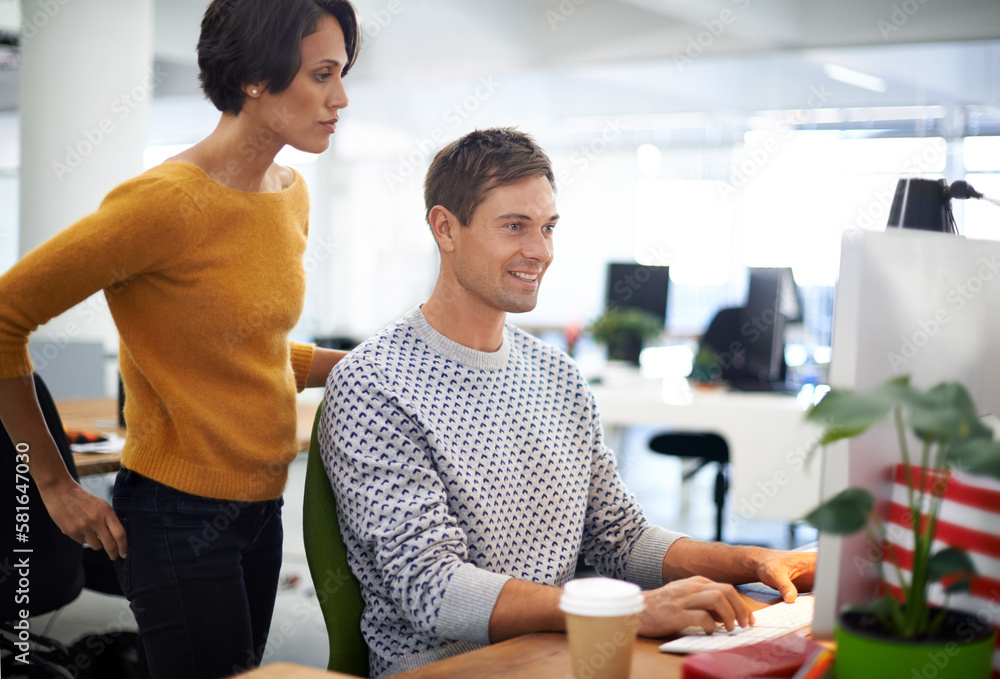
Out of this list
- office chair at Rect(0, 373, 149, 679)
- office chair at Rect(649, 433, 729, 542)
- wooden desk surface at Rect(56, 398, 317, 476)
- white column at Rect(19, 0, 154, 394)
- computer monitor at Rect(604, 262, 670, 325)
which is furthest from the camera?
computer monitor at Rect(604, 262, 670, 325)

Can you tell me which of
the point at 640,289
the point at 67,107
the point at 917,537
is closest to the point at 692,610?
the point at 917,537

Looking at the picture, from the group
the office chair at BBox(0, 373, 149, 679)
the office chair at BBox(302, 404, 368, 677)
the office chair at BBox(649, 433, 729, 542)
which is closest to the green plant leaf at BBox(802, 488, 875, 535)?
the office chair at BBox(302, 404, 368, 677)

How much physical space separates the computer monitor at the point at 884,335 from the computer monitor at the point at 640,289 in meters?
3.76

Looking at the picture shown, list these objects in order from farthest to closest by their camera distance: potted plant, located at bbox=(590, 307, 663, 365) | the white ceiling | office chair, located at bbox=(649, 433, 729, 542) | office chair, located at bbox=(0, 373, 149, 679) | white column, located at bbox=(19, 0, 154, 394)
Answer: the white ceiling
potted plant, located at bbox=(590, 307, 663, 365)
white column, located at bbox=(19, 0, 154, 394)
office chair, located at bbox=(649, 433, 729, 542)
office chair, located at bbox=(0, 373, 149, 679)

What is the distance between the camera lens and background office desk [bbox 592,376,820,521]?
3.56 m

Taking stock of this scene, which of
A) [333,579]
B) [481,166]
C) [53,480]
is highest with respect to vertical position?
[481,166]

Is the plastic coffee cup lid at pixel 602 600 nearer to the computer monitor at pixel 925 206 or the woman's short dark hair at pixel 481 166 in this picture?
the computer monitor at pixel 925 206

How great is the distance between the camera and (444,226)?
153 centimetres

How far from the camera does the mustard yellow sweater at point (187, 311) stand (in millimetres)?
1209

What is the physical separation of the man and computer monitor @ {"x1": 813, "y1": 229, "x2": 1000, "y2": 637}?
24 centimetres

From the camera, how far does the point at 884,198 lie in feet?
28.3

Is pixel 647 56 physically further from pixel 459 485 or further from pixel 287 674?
pixel 287 674

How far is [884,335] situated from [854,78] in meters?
8.18

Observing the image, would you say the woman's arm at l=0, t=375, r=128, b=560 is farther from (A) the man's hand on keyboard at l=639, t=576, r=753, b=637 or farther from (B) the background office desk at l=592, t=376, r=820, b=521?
(B) the background office desk at l=592, t=376, r=820, b=521
